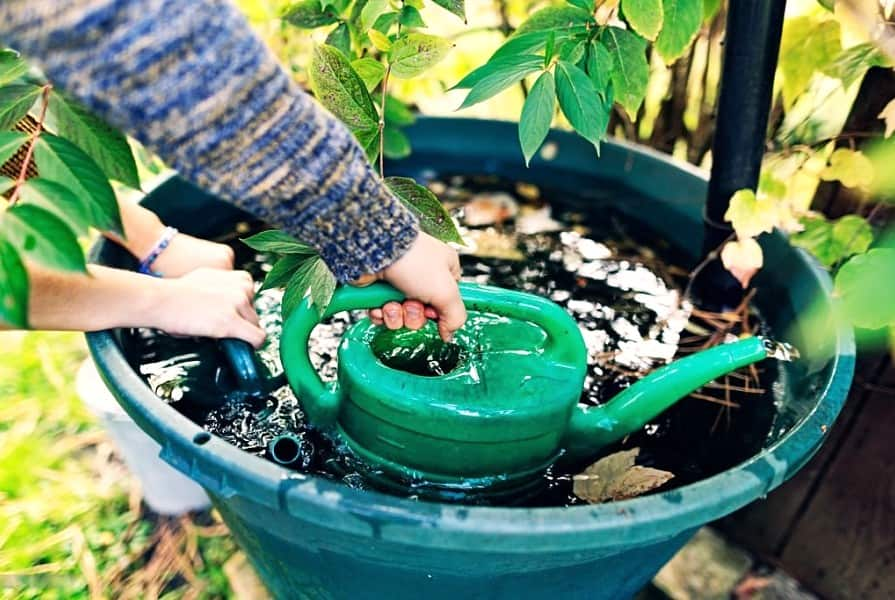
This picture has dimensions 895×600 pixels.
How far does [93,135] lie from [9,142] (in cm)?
11

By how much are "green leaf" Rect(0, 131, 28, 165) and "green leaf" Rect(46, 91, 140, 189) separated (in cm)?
9

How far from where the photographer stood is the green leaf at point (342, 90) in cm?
89

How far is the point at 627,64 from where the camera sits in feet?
2.99

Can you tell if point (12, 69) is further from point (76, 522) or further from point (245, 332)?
point (76, 522)

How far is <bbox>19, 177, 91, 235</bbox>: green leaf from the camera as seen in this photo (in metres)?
0.62

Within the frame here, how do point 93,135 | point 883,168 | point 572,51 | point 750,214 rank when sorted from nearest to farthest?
1. point 93,135
2. point 572,51
3. point 883,168
4. point 750,214

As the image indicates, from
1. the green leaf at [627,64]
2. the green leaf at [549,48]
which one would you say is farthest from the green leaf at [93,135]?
the green leaf at [627,64]

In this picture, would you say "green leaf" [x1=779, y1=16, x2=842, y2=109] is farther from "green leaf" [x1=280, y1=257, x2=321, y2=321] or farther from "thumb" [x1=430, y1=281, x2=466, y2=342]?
"green leaf" [x1=280, y1=257, x2=321, y2=321]

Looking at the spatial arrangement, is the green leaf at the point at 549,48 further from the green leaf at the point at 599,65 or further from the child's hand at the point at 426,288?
the child's hand at the point at 426,288

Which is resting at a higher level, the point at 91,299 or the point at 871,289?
the point at 871,289

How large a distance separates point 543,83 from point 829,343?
525 mm

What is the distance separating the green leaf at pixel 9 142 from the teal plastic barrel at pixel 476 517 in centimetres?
31

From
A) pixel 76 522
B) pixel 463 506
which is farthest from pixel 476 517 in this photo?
pixel 76 522

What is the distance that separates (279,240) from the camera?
87 centimetres
